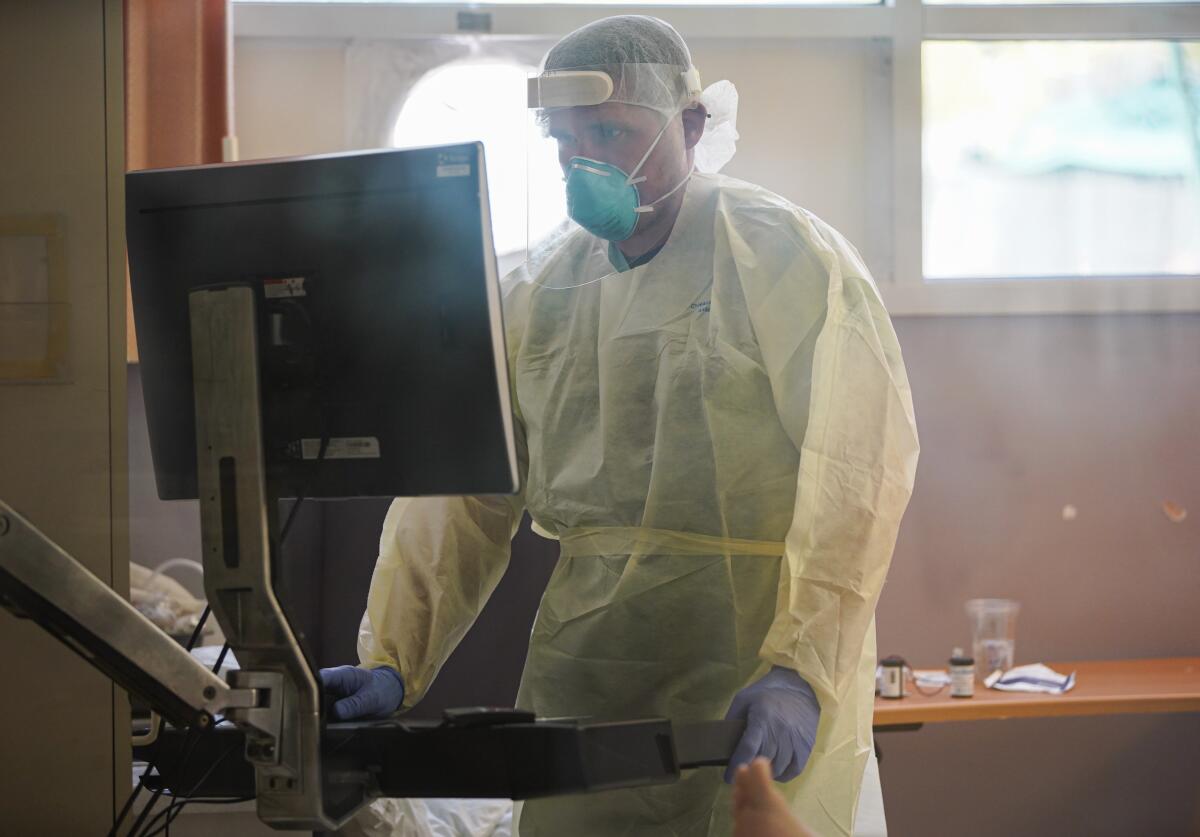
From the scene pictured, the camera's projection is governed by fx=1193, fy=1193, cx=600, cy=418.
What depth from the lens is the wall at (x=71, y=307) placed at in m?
1.16

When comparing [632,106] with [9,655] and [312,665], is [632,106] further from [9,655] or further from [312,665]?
[9,655]

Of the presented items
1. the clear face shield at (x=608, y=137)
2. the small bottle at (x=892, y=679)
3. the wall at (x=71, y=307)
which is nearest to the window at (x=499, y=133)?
the clear face shield at (x=608, y=137)

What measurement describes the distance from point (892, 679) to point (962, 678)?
14 centimetres

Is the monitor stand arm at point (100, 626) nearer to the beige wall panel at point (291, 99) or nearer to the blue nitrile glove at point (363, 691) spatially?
the blue nitrile glove at point (363, 691)

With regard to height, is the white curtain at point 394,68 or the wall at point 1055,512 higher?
the white curtain at point 394,68

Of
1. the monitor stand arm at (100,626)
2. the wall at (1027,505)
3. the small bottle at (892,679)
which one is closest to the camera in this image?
the monitor stand arm at (100,626)

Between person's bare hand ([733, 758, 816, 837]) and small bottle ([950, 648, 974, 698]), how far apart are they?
1628 mm

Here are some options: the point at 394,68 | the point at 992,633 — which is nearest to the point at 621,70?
the point at 394,68

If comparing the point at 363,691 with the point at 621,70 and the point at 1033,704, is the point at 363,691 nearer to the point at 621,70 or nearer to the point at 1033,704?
the point at 621,70

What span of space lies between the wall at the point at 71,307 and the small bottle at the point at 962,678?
175cm

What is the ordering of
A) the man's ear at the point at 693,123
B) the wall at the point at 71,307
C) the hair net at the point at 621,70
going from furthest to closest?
1. the man's ear at the point at 693,123
2. the hair net at the point at 621,70
3. the wall at the point at 71,307

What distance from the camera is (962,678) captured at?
243 cm

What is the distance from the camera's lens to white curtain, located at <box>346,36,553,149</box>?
2734 mm

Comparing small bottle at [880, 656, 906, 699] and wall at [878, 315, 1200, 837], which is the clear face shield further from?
wall at [878, 315, 1200, 837]
